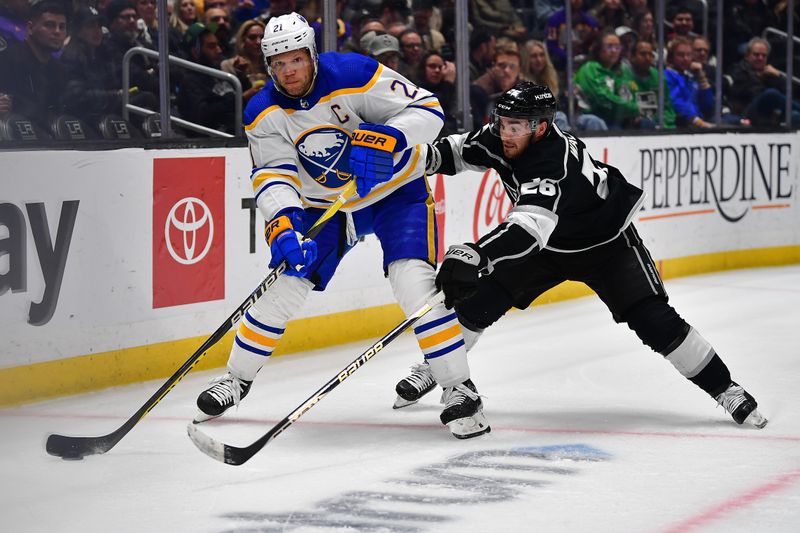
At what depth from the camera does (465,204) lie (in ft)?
20.4

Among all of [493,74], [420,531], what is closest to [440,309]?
[420,531]

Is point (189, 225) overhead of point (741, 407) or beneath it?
overhead

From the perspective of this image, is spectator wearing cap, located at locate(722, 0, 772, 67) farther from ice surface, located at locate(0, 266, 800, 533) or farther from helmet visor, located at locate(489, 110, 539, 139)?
helmet visor, located at locate(489, 110, 539, 139)

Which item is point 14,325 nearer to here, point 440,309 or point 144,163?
point 144,163

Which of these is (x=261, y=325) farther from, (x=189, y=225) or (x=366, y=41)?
(x=366, y=41)

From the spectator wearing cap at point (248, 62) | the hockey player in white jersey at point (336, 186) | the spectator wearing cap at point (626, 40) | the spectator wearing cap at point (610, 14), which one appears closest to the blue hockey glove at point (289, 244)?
the hockey player in white jersey at point (336, 186)

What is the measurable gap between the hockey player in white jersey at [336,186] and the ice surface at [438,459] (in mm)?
229

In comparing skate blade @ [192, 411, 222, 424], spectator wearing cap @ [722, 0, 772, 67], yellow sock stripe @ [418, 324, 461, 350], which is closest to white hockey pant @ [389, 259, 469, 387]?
yellow sock stripe @ [418, 324, 461, 350]

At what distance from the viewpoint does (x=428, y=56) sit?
20.4 ft

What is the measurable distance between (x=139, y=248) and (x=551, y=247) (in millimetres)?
1549

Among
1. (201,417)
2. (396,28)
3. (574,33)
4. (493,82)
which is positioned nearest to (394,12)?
(396,28)

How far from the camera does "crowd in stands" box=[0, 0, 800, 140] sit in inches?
182

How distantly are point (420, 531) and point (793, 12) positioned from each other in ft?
22.5

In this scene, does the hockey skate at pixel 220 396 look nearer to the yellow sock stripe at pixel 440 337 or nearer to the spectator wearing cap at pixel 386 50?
the yellow sock stripe at pixel 440 337
